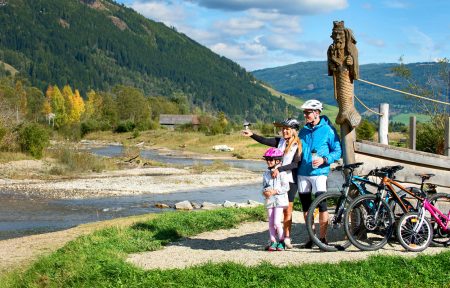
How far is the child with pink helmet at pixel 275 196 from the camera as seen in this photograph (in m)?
10.3

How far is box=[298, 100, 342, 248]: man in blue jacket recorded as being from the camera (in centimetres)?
1023

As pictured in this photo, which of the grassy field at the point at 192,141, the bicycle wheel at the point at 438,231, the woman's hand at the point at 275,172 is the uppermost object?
the woman's hand at the point at 275,172

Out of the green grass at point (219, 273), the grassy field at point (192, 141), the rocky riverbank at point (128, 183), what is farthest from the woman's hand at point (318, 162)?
the grassy field at point (192, 141)

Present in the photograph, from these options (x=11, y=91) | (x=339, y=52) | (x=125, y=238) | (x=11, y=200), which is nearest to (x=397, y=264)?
(x=339, y=52)

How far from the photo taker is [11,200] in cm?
2833

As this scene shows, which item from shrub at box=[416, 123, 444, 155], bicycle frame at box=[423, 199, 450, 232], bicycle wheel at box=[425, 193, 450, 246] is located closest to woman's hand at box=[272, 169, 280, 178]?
bicycle frame at box=[423, 199, 450, 232]

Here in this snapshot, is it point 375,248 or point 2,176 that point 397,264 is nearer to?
point 375,248

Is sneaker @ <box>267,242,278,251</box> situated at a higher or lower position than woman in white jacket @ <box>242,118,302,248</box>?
lower

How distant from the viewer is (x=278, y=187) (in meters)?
10.3

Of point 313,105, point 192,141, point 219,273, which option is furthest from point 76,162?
point 192,141

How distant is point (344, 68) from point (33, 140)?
37.9m

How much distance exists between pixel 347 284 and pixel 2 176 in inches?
1298

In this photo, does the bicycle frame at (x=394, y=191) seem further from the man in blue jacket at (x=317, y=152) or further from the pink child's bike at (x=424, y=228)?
the man in blue jacket at (x=317, y=152)

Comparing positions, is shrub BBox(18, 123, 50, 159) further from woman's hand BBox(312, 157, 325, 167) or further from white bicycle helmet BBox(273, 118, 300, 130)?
woman's hand BBox(312, 157, 325, 167)
